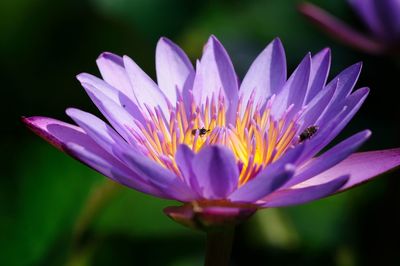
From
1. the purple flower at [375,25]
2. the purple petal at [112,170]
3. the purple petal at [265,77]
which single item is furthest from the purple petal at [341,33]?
the purple petal at [112,170]

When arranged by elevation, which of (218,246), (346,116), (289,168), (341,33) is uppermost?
(341,33)

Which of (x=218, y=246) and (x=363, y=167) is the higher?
(x=363, y=167)

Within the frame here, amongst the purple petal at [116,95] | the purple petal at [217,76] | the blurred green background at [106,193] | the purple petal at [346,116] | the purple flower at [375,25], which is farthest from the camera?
the purple flower at [375,25]

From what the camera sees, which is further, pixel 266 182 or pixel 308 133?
pixel 308 133

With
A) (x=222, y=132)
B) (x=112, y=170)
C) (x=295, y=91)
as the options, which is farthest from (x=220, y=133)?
(x=112, y=170)

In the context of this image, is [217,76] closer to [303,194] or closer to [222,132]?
[222,132]

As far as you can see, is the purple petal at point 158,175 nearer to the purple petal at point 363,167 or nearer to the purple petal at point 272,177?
the purple petal at point 272,177

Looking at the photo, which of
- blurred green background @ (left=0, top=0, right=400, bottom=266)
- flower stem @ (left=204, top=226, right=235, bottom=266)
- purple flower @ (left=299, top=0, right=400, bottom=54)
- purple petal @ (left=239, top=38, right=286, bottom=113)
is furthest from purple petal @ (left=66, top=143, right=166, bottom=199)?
purple flower @ (left=299, top=0, right=400, bottom=54)
